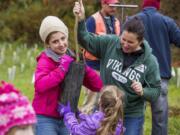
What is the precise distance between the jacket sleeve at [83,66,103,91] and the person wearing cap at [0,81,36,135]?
6.99 ft

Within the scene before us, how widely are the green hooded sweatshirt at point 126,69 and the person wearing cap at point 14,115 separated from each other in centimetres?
236

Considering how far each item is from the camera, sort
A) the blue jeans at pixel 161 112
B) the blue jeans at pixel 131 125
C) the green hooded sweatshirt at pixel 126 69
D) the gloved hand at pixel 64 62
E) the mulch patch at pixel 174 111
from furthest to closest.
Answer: the mulch patch at pixel 174 111 → the blue jeans at pixel 161 112 → the blue jeans at pixel 131 125 → the green hooded sweatshirt at pixel 126 69 → the gloved hand at pixel 64 62

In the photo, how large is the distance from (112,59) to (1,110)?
8.26 ft

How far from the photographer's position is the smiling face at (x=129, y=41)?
5657 millimetres

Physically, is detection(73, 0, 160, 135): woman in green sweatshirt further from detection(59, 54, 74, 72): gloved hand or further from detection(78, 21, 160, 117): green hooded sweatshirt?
detection(59, 54, 74, 72): gloved hand

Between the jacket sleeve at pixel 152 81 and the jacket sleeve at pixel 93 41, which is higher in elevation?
the jacket sleeve at pixel 93 41

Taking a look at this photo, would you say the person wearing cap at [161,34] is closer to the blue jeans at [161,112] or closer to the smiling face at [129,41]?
the blue jeans at [161,112]

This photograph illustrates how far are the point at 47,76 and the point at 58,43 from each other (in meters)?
0.30

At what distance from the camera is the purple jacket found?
5254 mm

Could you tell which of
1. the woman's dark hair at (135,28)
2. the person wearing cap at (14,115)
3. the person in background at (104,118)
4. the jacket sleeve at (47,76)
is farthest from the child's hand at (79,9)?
the person wearing cap at (14,115)

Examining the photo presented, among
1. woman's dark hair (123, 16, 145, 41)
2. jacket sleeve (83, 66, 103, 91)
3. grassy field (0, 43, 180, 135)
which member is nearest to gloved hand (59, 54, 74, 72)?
jacket sleeve (83, 66, 103, 91)

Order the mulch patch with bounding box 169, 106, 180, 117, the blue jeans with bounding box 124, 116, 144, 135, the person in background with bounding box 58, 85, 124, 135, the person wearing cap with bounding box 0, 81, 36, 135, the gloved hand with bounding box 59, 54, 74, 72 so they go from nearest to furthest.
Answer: the person wearing cap with bounding box 0, 81, 36, 135, the person in background with bounding box 58, 85, 124, 135, the gloved hand with bounding box 59, 54, 74, 72, the blue jeans with bounding box 124, 116, 144, 135, the mulch patch with bounding box 169, 106, 180, 117

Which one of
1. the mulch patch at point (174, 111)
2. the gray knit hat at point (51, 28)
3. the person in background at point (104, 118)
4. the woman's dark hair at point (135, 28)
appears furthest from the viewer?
the mulch patch at point (174, 111)

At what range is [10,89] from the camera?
349 centimetres
